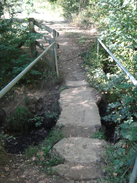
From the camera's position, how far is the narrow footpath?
231 cm

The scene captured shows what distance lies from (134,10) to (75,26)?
30.7ft

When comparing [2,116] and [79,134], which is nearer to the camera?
[79,134]

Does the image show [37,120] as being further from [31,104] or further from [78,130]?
[78,130]

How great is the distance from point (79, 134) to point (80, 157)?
25.6 inches

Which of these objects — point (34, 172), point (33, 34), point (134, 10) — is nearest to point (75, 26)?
point (33, 34)

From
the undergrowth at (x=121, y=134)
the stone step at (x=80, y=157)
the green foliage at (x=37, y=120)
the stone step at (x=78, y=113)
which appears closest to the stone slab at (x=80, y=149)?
the stone step at (x=80, y=157)

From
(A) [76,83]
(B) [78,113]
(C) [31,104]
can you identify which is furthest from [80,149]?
(A) [76,83]

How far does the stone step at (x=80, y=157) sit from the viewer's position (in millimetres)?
2260

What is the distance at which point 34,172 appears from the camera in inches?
91.8

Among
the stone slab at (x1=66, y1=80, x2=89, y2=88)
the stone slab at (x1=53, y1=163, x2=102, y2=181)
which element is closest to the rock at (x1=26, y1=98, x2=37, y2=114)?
the stone slab at (x1=66, y1=80, x2=89, y2=88)

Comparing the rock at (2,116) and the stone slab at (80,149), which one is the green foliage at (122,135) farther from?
the rock at (2,116)

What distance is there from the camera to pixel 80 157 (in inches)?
101

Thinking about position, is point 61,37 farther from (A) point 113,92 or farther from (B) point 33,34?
(A) point 113,92

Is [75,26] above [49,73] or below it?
above
